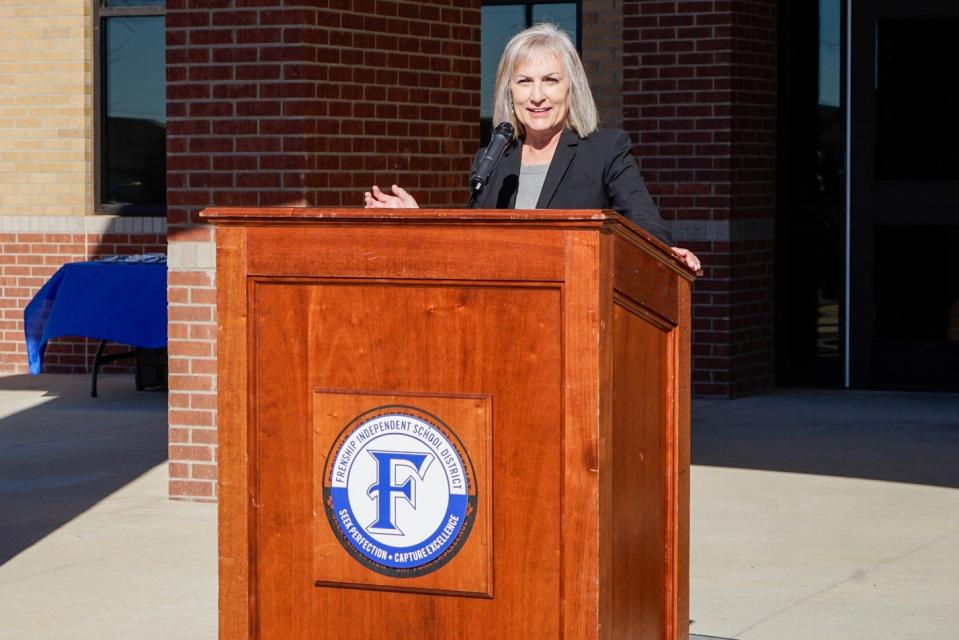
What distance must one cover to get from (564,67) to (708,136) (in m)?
8.23

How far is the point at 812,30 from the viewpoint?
13109 mm

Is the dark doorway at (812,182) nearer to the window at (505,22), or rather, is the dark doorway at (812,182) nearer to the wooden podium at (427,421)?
the window at (505,22)

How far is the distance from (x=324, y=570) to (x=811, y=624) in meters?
2.67

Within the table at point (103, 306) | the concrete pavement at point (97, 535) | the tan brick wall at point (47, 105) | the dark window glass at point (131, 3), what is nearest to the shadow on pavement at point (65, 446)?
the concrete pavement at point (97, 535)

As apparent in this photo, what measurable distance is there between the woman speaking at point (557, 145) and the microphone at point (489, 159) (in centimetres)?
19

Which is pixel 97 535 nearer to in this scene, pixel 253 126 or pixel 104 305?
pixel 253 126

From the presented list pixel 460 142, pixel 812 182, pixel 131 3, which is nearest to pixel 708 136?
pixel 812 182

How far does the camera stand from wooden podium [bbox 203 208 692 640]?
3.66 metres

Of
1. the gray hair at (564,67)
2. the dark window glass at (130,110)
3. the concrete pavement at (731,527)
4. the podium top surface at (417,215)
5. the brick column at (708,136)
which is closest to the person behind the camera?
the podium top surface at (417,215)

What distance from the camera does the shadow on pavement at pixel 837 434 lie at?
9461 mm

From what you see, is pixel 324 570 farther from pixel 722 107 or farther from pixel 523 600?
pixel 722 107

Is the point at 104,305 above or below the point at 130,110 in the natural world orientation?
below

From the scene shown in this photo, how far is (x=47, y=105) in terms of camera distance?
1482 centimetres

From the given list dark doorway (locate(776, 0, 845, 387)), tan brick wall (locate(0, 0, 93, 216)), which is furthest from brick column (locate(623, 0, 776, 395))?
tan brick wall (locate(0, 0, 93, 216))
